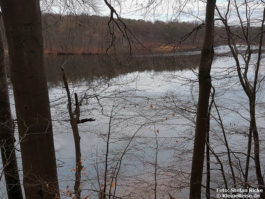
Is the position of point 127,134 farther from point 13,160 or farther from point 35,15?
point 35,15

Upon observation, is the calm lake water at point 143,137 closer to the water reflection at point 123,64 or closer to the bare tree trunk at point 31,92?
the water reflection at point 123,64

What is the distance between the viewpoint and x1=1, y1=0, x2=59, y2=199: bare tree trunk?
54.6 inches

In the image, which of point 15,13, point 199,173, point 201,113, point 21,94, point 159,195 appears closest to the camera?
point 15,13

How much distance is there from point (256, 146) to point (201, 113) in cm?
253

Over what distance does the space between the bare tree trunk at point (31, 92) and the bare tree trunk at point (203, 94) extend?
128cm

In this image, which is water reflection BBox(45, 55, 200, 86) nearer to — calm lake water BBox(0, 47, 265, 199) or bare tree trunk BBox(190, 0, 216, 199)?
calm lake water BBox(0, 47, 265, 199)

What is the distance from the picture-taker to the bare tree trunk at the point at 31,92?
139cm

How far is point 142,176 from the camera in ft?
16.1

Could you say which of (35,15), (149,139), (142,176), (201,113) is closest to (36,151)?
(35,15)

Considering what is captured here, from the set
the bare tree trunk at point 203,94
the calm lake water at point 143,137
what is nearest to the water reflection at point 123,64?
the calm lake water at point 143,137

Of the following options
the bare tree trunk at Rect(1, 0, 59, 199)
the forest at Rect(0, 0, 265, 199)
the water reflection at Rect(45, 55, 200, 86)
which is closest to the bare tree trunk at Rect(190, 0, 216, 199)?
the forest at Rect(0, 0, 265, 199)

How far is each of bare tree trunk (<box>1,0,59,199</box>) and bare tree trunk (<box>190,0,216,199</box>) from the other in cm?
128

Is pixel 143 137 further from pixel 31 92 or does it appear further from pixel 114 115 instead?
pixel 31 92

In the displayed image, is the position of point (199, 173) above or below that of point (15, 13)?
below
